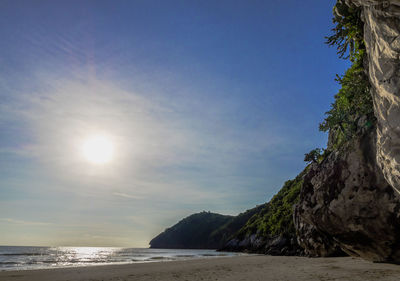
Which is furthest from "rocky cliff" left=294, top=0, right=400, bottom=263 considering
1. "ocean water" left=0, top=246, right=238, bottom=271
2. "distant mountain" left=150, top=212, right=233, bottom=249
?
"distant mountain" left=150, top=212, right=233, bottom=249

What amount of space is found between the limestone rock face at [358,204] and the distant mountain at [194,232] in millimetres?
117987

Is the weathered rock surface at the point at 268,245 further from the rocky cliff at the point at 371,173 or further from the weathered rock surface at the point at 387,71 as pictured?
the weathered rock surface at the point at 387,71

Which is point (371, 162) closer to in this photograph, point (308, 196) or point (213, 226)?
point (308, 196)

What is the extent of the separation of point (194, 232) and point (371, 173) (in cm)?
14480

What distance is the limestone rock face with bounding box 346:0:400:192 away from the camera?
660 cm

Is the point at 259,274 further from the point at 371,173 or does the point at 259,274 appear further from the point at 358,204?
the point at 371,173

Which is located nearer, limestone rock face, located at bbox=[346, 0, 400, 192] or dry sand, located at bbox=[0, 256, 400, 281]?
limestone rock face, located at bbox=[346, 0, 400, 192]

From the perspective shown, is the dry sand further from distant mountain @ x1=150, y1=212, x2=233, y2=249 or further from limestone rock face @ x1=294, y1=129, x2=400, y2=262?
distant mountain @ x1=150, y1=212, x2=233, y2=249

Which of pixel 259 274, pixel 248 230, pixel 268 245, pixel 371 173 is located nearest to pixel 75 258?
pixel 268 245

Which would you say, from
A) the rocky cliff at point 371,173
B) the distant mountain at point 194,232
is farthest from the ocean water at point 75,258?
the distant mountain at point 194,232

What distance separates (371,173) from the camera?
494 inches

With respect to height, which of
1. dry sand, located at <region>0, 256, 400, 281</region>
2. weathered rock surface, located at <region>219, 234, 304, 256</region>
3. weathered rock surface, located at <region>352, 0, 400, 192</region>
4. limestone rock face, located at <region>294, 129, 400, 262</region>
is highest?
weathered rock surface, located at <region>352, 0, 400, 192</region>

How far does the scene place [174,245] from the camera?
155 meters

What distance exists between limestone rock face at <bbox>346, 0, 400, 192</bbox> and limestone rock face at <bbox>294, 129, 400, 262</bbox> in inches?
155
